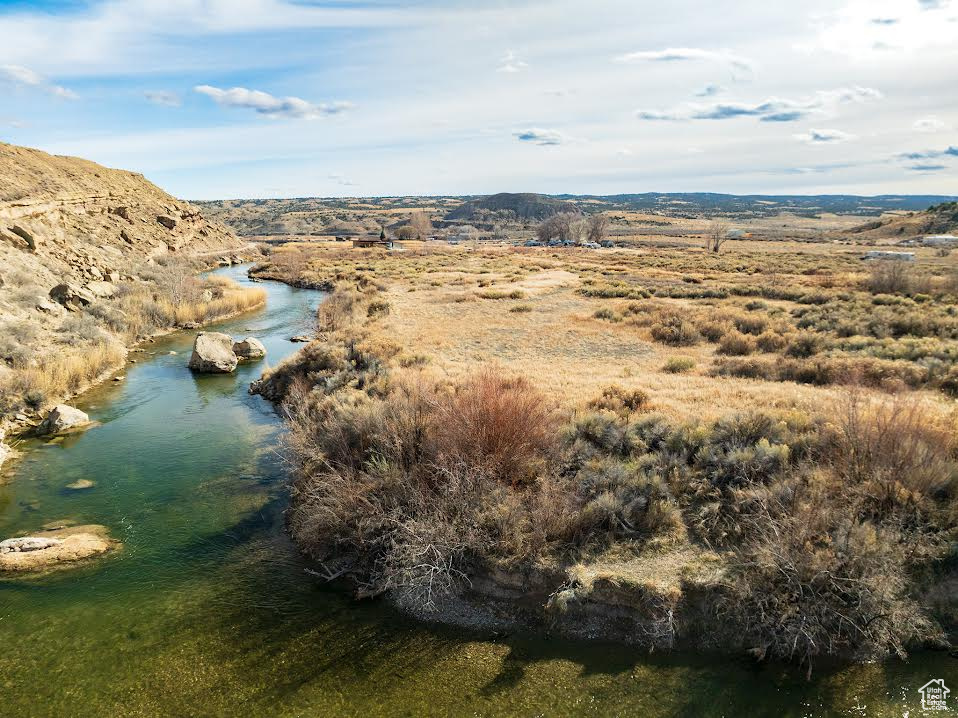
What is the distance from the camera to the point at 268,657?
8.62 meters

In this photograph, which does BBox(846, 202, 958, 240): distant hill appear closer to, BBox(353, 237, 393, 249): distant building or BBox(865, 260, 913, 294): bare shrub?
BBox(865, 260, 913, 294): bare shrub

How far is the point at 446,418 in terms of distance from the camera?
39.0 feet

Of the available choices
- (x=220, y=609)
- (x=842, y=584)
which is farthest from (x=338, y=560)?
(x=842, y=584)

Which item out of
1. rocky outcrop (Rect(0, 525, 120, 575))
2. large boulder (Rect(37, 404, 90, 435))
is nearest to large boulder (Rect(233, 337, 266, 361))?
large boulder (Rect(37, 404, 90, 435))

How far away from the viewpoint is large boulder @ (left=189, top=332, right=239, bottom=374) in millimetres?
23734

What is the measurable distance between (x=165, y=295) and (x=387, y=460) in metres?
29.5

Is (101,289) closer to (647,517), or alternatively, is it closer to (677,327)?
(677,327)

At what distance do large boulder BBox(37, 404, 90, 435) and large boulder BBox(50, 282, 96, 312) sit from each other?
12.8 metres

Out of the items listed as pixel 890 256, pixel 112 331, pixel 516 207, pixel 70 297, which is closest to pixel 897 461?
pixel 112 331

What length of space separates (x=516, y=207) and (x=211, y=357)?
542 feet

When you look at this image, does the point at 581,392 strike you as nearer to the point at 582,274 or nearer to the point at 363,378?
the point at 363,378

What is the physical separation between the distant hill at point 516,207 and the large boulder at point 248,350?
5676 inches

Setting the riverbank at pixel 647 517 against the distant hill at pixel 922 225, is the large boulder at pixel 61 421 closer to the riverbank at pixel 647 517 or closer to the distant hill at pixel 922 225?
the riverbank at pixel 647 517

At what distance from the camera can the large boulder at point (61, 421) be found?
16844mm
